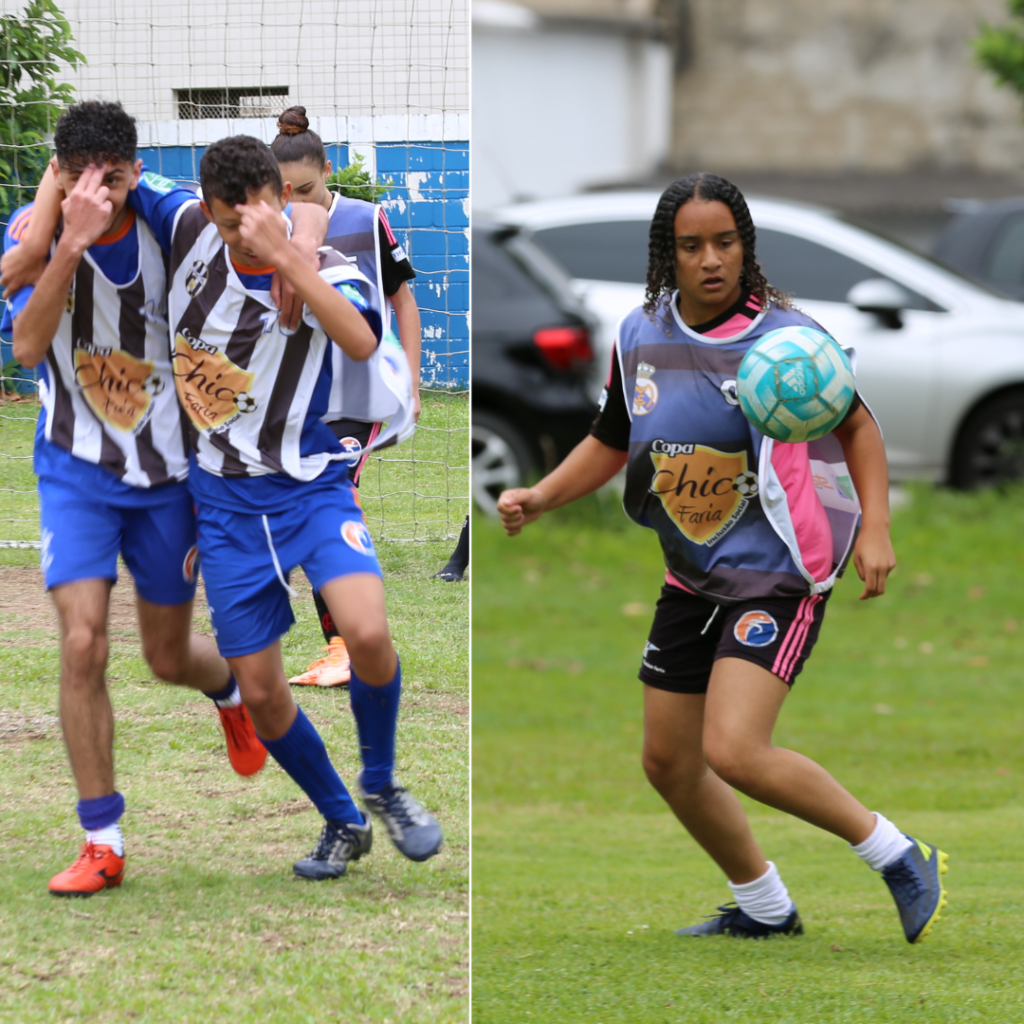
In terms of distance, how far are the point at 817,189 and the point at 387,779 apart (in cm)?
2442

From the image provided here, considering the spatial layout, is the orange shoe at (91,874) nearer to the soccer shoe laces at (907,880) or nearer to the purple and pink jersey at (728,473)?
the purple and pink jersey at (728,473)

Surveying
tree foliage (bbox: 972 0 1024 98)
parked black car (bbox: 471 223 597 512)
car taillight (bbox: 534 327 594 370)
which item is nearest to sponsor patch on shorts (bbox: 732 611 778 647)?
parked black car (bbox: 471 223 597 512)

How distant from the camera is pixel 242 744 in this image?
352 centimetres

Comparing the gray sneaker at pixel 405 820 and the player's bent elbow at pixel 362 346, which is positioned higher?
the player's bent elbow at pixel 362 346

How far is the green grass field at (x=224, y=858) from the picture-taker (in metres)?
3.12

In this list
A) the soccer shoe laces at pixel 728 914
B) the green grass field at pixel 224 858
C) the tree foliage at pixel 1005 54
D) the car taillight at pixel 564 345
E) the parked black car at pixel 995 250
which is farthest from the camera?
the tree foliage at pixel 1005 54

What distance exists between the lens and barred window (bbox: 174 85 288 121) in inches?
133

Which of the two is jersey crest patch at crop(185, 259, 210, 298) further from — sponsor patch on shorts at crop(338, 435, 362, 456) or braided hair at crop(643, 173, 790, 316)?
braided hair at crop(643, 173, 790, 316)

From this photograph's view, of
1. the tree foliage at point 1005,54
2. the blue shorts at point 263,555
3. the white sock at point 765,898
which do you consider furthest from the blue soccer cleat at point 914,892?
the tree foliage at point 1005,54

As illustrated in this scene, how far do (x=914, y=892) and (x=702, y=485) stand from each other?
45.0 inches

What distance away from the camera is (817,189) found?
2647 centimetres

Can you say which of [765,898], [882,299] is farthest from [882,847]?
[882,299]

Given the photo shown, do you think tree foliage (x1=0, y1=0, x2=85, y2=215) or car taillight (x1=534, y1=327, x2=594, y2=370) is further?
car taillight (x1=534, y1=327, x2=594, y2=370)

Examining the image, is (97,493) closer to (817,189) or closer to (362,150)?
(362,150)
